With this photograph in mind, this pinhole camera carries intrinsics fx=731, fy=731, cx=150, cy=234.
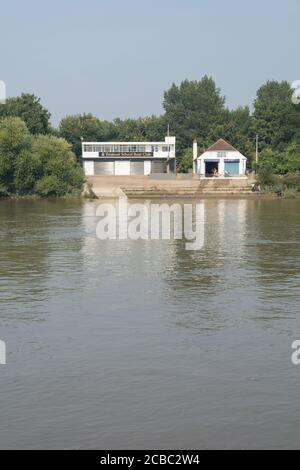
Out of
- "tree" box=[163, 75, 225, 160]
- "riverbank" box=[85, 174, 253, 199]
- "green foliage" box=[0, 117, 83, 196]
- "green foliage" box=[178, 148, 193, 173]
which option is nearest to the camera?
"green foliage" box=[0, 117, 83, 196]

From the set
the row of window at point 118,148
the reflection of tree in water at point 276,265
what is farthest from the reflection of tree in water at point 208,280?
the row of window at point 118,148

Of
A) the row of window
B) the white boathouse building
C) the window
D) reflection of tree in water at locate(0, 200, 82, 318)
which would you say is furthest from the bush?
the window

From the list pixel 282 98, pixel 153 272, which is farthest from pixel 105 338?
pixel 282 98

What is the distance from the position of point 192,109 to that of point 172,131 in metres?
12.8

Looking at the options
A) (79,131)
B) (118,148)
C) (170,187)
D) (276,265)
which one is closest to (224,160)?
(118,148)

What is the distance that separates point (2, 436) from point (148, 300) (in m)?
9.73

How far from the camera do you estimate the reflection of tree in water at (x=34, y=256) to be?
2094cm

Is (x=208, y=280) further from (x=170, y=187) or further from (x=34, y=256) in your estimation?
(x=170, y=187)

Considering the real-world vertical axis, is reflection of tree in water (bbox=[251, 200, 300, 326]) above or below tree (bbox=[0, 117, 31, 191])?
below

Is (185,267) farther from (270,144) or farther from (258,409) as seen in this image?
(270,144)

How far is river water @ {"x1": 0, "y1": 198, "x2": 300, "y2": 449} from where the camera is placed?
37.6 feet

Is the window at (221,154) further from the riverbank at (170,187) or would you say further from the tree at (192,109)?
the tree at (192,109)

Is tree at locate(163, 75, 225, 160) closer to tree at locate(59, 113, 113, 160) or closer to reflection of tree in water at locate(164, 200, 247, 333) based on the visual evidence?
tree at locate(59, 113, 113, 160)

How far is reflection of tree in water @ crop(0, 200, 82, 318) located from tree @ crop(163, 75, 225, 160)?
2353 inches
